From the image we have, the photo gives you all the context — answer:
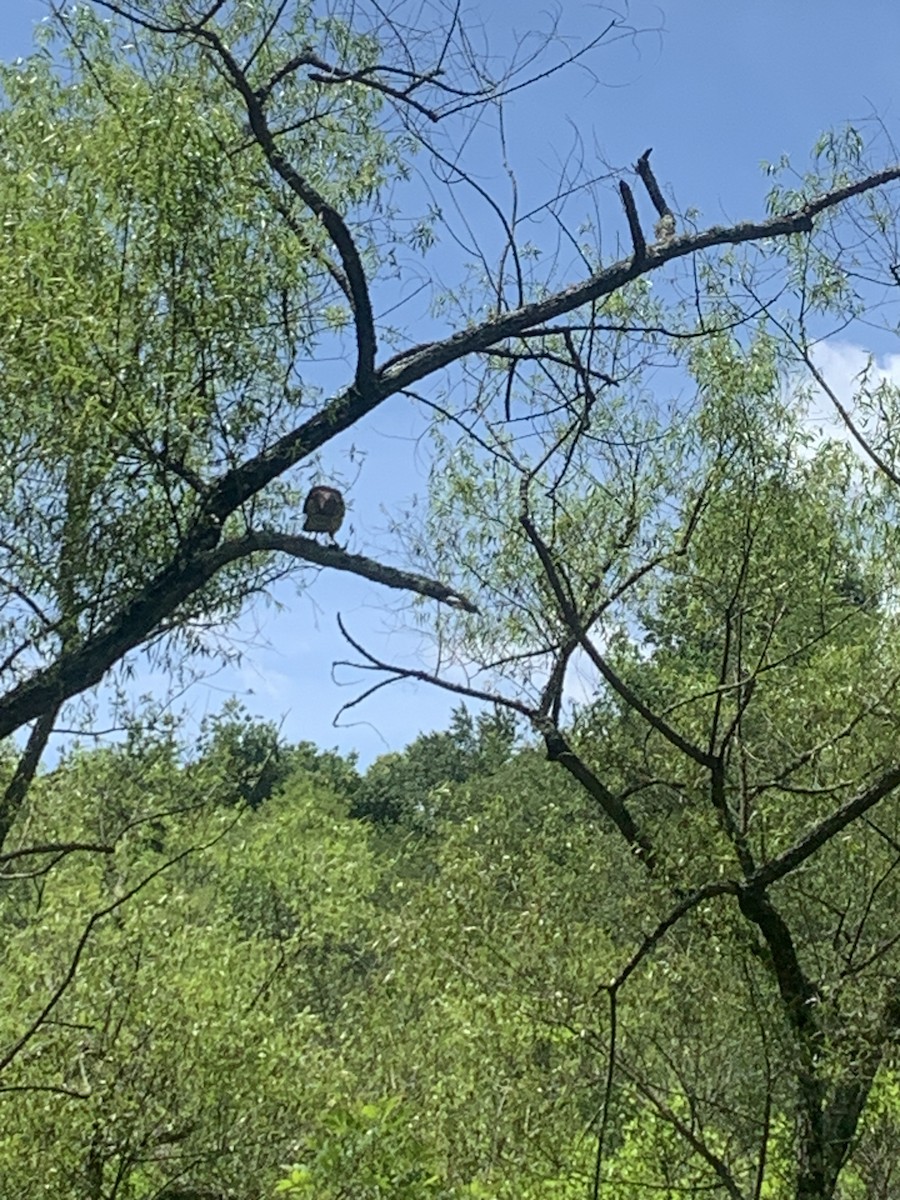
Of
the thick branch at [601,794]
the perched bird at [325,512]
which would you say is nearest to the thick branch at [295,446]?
the perched bird at [325,512]

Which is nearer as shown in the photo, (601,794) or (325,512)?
(325,512)

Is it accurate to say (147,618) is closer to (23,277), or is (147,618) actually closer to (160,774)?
(23,277)

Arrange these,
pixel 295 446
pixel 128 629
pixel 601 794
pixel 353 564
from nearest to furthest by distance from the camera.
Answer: pixel 128 629
pixel 295 446
pixel 353 564
pixel 601 794

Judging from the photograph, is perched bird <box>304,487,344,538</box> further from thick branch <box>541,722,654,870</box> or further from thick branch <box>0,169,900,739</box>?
thick branch <box>541,722,654,870</box>

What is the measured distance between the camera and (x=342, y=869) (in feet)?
60.7

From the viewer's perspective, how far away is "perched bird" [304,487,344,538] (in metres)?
5.83

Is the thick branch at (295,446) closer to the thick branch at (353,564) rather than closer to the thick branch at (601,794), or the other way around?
the thick branch at (353,564)

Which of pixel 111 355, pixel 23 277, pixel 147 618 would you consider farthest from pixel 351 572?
pixel 23 277

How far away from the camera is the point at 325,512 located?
19.2 feet

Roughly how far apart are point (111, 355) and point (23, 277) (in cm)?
42

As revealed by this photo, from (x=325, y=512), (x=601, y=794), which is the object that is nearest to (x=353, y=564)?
(x=325, y=512)

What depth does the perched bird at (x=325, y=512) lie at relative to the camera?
583 cm

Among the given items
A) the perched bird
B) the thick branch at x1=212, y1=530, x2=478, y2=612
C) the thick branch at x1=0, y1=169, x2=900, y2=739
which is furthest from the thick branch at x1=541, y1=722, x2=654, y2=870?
the thick branch at x1=0, y1=169, x2=900, y2=739

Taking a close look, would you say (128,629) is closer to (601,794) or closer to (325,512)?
(325,512)
